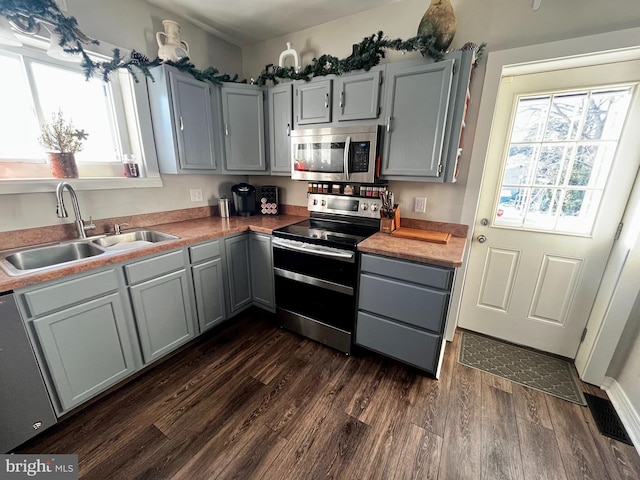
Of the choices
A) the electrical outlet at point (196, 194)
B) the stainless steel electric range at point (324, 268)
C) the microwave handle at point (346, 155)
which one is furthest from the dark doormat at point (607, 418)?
the electrical outlet at point (196, 194)

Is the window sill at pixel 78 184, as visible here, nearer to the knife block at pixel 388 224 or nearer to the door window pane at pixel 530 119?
the knife block at pixel 388 224

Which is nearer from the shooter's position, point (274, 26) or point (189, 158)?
point (189, 158)

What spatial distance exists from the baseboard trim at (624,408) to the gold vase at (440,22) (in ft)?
8.01

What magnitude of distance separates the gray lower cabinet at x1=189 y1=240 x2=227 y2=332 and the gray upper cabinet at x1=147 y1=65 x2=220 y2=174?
0.72m

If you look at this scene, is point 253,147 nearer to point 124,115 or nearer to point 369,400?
point 124,115

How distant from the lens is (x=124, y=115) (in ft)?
6.63

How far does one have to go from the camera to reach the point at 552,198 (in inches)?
71.9

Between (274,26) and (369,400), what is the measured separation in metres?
3.08

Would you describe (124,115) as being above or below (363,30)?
below

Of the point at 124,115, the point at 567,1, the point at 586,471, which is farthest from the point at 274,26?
the point at 586,471

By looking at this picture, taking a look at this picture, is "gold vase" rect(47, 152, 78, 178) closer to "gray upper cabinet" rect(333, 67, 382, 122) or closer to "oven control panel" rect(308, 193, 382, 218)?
"oven control panel" rect(308, 193, 382, 218)

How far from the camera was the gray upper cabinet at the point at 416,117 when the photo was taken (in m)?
1.64

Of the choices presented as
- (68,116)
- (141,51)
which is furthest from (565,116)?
(68,116)

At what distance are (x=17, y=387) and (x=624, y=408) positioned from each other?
10.8 feet
